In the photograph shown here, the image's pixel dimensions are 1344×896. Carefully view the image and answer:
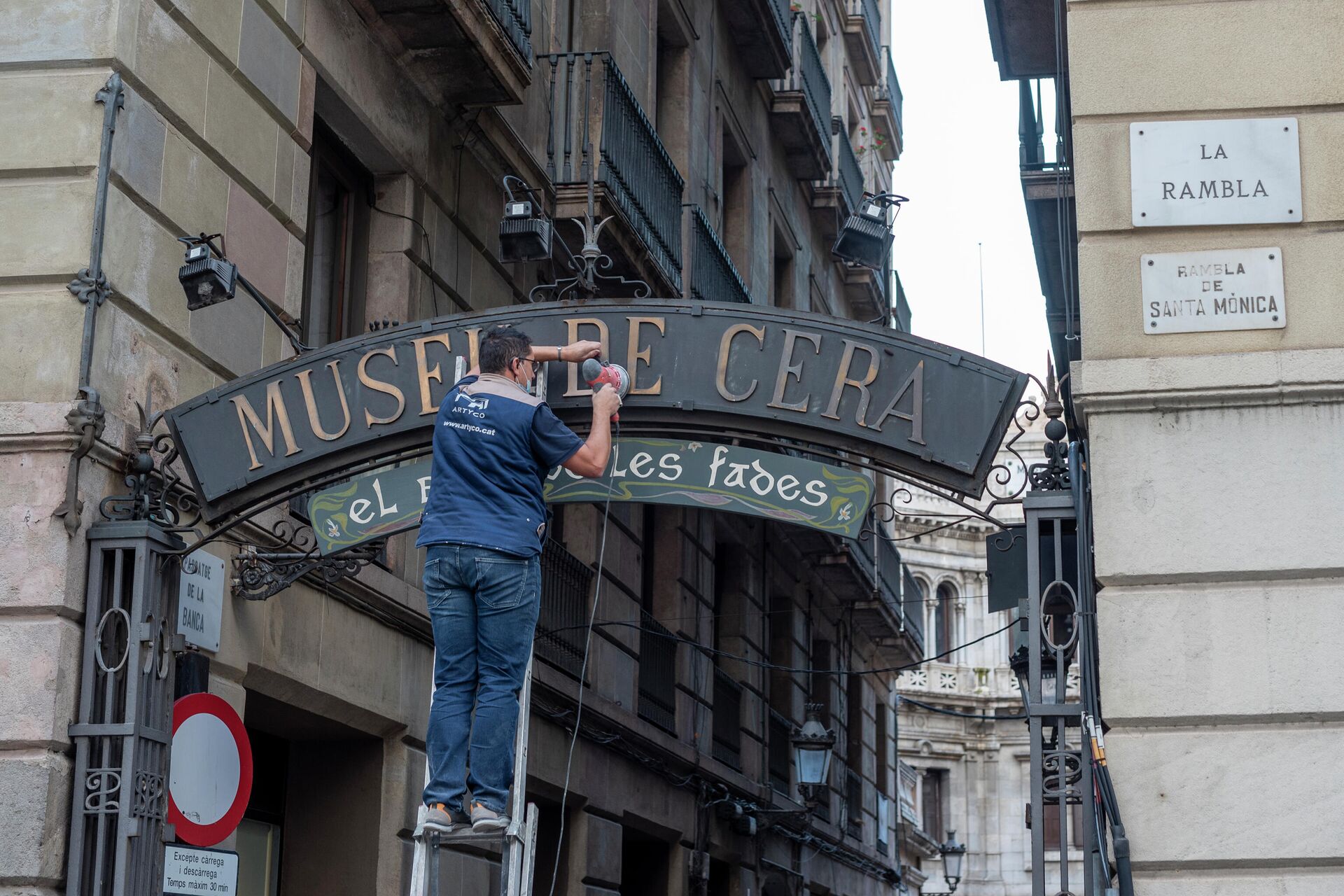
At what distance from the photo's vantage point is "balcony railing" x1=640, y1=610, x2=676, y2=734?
1733 cm

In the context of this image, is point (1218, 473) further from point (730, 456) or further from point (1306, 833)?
point (730, 456)

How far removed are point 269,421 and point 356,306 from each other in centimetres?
374

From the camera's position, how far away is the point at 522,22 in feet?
43.2

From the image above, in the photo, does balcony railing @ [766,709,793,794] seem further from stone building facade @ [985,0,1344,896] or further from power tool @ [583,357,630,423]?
stone building facade @ [985,0,1344,896]

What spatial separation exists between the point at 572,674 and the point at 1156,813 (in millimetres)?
8270

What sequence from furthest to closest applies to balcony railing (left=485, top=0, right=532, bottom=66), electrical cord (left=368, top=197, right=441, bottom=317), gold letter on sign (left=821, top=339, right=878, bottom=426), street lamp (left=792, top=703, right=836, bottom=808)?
street lamp (left=792, top=703, right=836, bottom=808) → balcony railing (left=485, top=0, right=532, bottom=66) → electrical cord (left=368, top=197, right=441, bottom=317) → gold letter on sign (left=821, top=339, right=878, bottom=426)

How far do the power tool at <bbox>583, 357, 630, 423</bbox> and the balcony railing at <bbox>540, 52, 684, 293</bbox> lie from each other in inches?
255

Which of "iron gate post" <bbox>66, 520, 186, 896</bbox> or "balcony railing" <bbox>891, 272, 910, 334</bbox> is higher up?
"balcony railing" <bbox>891, 272, 910, 334</bbox>

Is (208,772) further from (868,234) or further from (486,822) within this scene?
(868,234)

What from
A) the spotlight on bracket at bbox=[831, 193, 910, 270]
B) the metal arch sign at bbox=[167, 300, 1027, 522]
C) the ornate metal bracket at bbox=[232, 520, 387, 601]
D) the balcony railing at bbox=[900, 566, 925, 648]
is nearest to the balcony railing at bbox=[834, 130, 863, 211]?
the balcony railing at bbox=[900, 566, 925, 648]

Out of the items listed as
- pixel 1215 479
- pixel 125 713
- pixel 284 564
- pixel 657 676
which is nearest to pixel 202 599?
pixel 284 564

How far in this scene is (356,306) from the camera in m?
11.7

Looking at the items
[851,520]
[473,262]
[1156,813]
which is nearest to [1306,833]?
[1156,813]

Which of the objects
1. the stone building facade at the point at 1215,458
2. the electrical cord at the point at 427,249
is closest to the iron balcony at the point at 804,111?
the electrical cord at the point at 427,249
